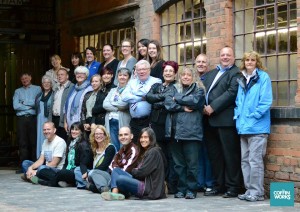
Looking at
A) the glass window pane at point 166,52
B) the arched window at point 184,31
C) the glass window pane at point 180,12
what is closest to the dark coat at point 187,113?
the arched window at point 184,31

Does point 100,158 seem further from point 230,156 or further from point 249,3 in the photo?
point 249,3

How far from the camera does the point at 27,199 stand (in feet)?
37.9

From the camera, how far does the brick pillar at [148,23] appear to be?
14523 mm

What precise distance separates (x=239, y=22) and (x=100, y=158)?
309 cm

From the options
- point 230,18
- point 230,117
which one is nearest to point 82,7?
point 230,18

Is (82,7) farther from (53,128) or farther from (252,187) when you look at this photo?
(252,187)

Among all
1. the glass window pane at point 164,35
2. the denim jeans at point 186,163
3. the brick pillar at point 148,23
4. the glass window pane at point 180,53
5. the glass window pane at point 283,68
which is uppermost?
the brick pillar at point 148,23

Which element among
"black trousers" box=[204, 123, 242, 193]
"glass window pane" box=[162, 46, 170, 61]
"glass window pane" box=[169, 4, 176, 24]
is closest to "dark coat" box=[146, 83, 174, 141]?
"black trousers" box=[204, 123, 242, 193]

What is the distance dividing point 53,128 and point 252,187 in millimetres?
4366

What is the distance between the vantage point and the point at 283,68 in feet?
37.9

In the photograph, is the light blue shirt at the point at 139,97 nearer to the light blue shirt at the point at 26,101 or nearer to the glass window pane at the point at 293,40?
the glass window pane at the point at 293,40

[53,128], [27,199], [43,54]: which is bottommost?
[27,199]

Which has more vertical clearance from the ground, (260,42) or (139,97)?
(260,42)

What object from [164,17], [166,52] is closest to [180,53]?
[166,52]
